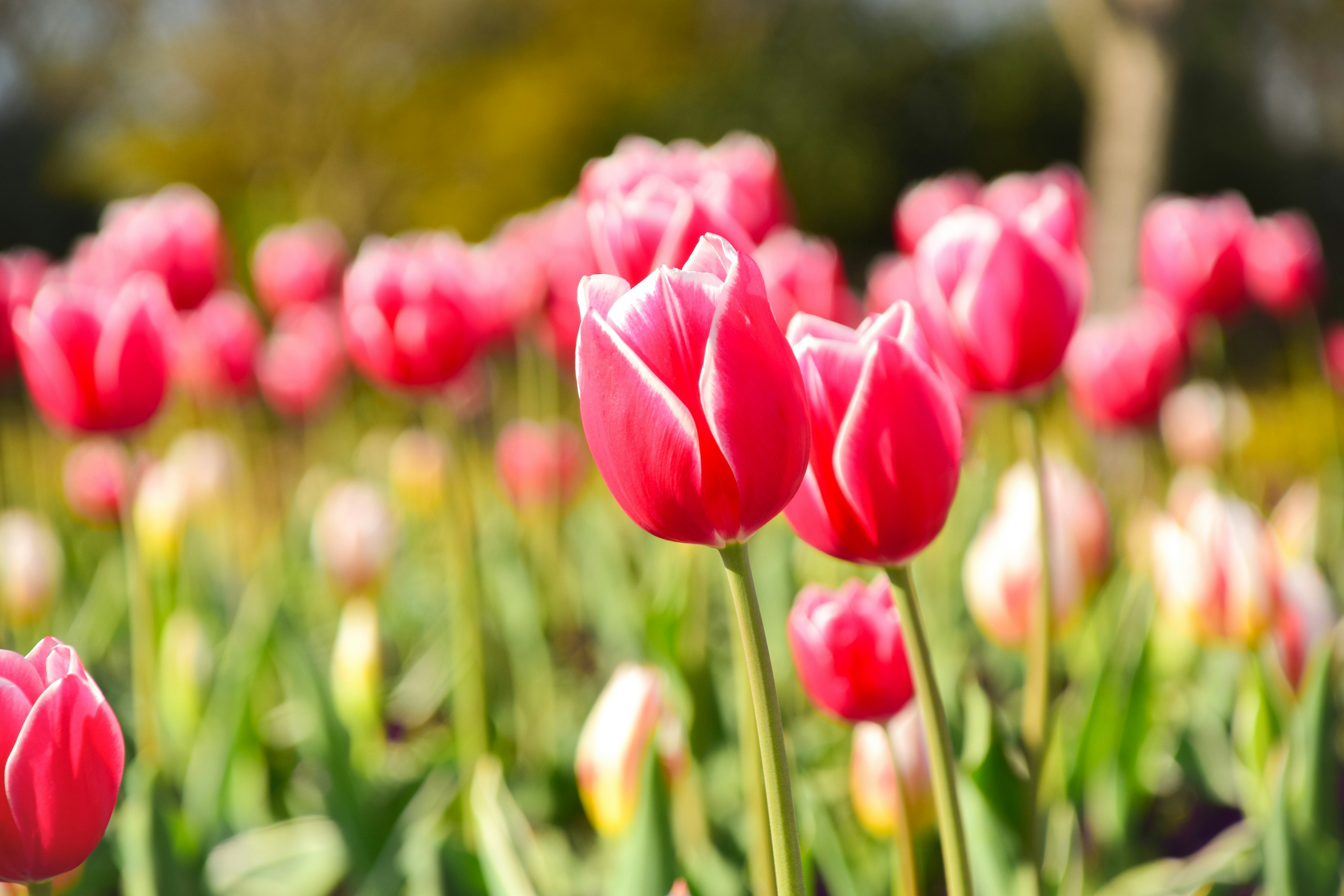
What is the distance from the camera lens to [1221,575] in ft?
4.15

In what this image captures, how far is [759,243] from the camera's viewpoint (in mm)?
1343

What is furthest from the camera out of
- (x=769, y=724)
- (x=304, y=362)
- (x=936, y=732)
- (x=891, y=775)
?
(x=304, y=362)

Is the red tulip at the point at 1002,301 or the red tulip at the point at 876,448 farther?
the red tulip at the point at 1002,301

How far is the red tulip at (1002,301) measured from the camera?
3.08ft

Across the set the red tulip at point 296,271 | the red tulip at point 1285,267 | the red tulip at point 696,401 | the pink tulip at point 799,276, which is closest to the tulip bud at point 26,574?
the red tulip at point 296,271

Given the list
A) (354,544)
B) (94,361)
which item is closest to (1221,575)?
(94,361)

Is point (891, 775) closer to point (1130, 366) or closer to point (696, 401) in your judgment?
point (696, 401)

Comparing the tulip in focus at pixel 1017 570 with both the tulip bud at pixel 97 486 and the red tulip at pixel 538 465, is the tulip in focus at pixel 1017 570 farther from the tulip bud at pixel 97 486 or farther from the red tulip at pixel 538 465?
the tulip bud at pixel 97 486

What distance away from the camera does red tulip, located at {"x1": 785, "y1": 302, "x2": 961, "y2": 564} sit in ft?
2.17

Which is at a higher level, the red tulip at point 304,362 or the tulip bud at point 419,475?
the red tulip at point 304,362

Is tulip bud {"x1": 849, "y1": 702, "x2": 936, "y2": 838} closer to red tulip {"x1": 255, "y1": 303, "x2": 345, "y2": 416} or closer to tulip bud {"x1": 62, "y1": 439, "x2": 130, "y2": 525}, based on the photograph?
red tulip {"x1": 255, "y1": 303, "x2": 345, "y2": 416}

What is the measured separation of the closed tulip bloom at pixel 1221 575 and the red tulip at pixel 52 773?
3.71 feet

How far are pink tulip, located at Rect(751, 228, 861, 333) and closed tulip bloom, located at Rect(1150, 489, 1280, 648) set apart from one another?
1.70ft

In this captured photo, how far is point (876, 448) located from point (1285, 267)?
2.11m
